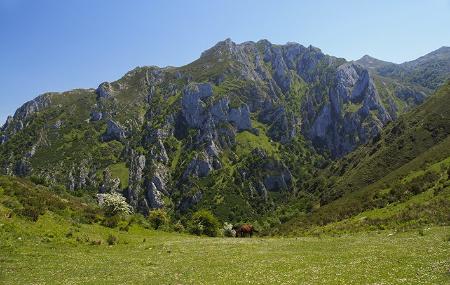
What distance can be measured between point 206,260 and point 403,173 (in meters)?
79.7

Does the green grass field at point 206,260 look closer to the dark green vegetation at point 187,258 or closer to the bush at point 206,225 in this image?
the dark green vegetation at point 187,258

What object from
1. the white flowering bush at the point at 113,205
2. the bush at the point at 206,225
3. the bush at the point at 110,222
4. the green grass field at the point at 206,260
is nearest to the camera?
the green grass field at the point at 206,260

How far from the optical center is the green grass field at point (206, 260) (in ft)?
80.6

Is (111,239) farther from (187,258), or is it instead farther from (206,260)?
(206,260)

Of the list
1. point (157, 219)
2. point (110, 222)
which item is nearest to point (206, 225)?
point (157, 219)

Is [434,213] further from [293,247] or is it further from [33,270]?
[33,270]

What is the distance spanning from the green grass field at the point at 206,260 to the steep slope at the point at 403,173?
1719 cm

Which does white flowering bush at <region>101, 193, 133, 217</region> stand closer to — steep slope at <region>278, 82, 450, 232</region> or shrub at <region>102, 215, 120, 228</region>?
shrub at <region>102, 215, 120, 228</region>

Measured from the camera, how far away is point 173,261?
33406 mm

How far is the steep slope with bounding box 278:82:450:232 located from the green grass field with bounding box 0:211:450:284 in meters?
17.2

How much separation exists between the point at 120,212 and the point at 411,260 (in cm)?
4815

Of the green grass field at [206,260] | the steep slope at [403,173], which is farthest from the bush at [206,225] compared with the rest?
the green grass field at [206,260]

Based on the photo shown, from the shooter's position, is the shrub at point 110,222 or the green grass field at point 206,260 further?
the shrub at point 110,222

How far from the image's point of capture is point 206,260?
111ft
